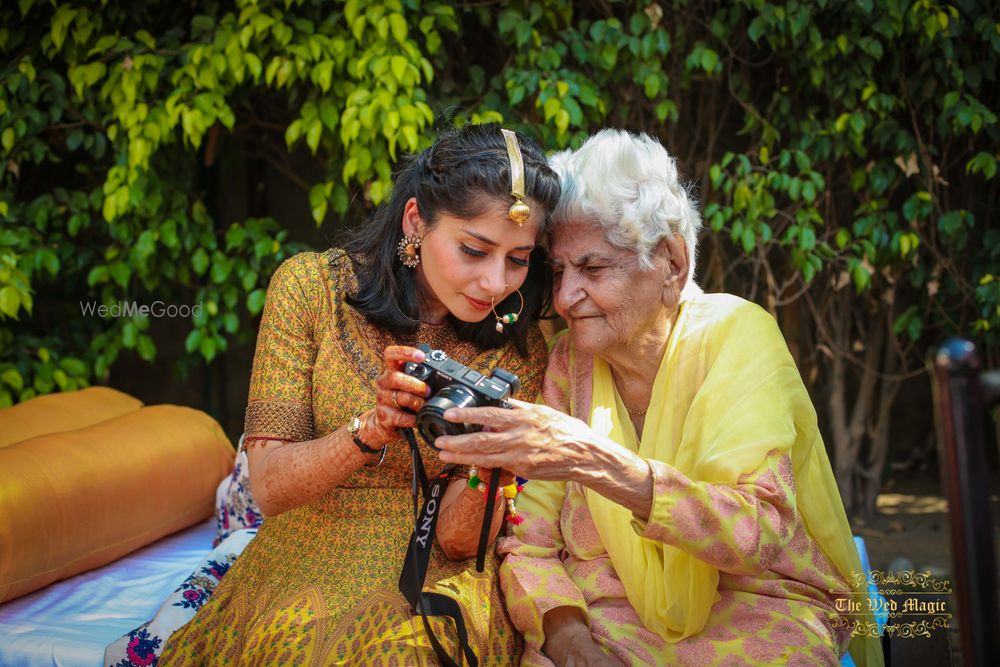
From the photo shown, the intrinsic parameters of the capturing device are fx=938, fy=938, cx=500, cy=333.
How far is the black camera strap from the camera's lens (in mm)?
2043

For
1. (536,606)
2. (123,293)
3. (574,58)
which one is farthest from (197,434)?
(574,58)

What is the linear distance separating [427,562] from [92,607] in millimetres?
1291

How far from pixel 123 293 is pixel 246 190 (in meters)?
0.83

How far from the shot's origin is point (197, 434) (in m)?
3.54

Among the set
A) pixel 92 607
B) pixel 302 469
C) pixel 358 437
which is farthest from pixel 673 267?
pixel 92 607

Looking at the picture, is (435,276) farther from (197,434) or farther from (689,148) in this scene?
(689,148)

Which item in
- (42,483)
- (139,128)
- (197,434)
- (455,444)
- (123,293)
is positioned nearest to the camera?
(455,444)

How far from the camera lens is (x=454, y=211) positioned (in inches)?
89.4

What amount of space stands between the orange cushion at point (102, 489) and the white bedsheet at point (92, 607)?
1.9 inches

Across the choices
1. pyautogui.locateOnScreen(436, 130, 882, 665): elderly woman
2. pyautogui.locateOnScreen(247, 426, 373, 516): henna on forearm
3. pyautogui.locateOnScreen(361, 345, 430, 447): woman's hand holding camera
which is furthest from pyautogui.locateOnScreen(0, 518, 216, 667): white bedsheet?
pyautogui.locateOnScreen(436, 130, 882, 665): elderly woman

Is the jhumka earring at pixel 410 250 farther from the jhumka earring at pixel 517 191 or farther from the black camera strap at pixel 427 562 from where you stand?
the black camera strap at pixel 427 562

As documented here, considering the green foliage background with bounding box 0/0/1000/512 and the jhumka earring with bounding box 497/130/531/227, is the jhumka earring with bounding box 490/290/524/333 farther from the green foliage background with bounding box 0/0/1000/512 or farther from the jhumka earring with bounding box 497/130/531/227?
the green foliage background with bounding box 0/0/1000/512

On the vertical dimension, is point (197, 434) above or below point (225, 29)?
below
